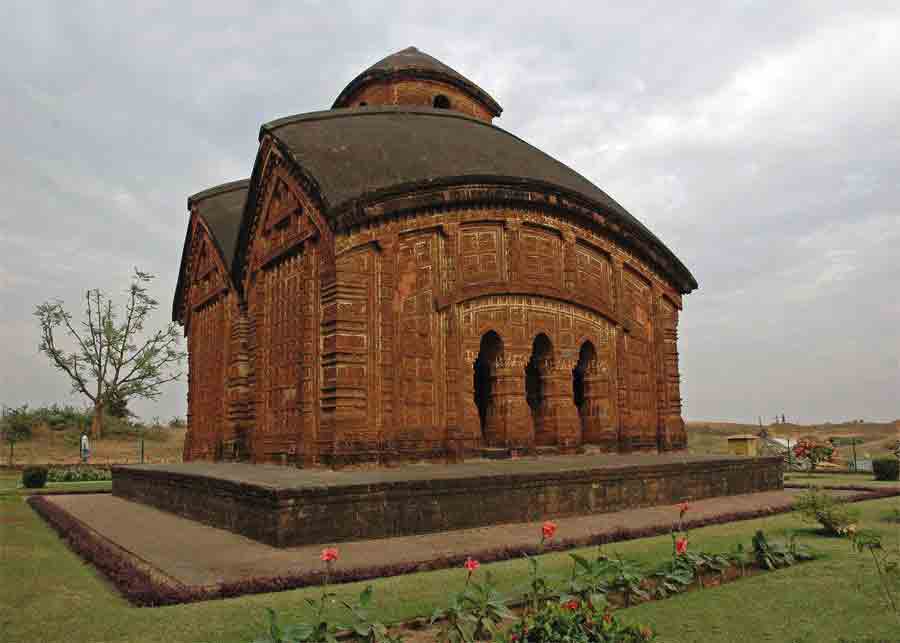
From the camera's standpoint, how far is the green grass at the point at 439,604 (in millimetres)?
4879

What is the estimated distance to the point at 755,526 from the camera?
1005 centimetres

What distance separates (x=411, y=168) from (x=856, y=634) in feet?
32.4

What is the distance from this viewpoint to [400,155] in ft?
42.9

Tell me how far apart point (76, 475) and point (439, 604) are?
2186 cm

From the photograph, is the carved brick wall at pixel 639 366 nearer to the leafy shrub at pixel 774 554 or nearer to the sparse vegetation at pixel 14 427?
the leafy shrub at pixel 774 554

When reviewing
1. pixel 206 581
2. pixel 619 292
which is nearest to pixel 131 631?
pixel 206 581

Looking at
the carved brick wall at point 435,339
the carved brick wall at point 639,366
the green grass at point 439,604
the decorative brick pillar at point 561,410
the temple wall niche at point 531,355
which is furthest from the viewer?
the carved brick wall at point 639,366

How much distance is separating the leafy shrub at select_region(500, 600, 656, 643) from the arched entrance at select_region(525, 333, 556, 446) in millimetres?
9168

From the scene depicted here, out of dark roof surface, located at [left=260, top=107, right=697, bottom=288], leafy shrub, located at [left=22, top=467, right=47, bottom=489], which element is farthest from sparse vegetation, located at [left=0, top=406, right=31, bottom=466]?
dark roof surface, located at [left=260, top=107, right=697, bottom=288]

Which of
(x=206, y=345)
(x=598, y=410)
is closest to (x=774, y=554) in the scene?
(x=598, y=410)

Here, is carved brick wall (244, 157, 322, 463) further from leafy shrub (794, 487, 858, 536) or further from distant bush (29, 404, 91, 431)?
distant bush (29, 404, 91, 431)

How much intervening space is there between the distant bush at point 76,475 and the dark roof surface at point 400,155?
50.8 ft

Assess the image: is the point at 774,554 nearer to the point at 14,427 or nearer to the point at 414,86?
the point at 414,86

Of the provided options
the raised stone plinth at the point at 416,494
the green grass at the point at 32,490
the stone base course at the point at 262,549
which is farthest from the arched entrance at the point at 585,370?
the green grass at the point at 32,490
